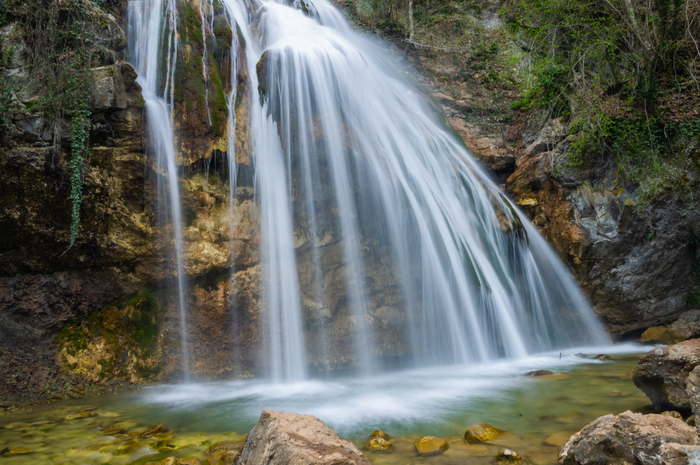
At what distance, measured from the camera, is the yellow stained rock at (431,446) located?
3351 mm

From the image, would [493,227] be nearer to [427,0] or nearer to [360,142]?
[360,142]

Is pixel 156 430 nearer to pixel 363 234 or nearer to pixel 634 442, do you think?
pixel 634 442

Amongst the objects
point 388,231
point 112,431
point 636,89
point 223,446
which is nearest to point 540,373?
point 388,231

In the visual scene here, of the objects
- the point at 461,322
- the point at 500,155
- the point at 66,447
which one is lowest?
the point at 66,447

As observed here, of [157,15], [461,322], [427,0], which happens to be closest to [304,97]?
[157,15]

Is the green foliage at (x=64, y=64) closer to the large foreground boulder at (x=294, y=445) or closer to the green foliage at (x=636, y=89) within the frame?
the large foreground boulder at (x=294, y=445)

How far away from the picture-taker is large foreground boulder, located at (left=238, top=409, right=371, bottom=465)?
225 centimetres

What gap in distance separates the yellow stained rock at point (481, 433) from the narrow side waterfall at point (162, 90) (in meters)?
5.01

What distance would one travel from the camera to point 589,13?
9047mm

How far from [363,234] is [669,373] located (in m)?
4.98

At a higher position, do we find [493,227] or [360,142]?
[360,142]

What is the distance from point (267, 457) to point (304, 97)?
713cm

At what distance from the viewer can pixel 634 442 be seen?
7.96 feet

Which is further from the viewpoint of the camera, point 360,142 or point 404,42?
point 404,42
